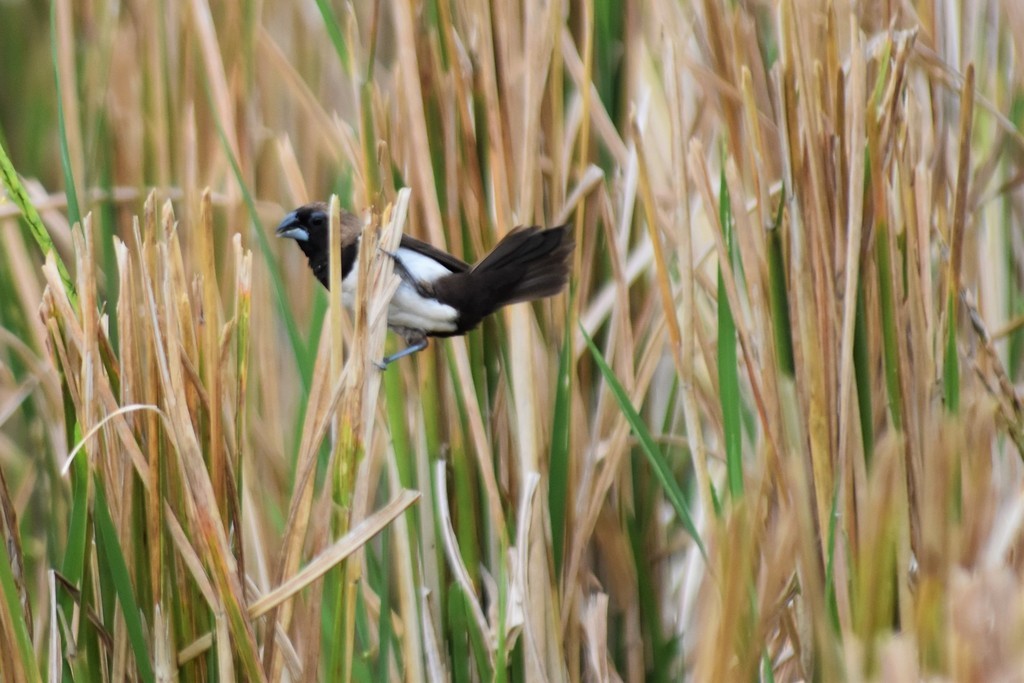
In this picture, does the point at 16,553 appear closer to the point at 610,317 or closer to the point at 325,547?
the point at 325,547

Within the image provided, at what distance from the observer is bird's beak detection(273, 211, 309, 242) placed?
1.33 m

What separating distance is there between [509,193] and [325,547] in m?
0.36

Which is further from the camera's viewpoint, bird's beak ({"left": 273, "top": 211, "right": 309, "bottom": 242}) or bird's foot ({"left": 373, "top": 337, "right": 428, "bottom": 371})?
bird's beak ({"left": 273, "top": 211, "right": 309, "bottom": 242})

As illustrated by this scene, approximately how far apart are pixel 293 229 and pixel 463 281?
34 centimetres

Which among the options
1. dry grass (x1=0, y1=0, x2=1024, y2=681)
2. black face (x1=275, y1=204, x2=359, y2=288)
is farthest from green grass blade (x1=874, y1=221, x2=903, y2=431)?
black face (x1=275, y1=204, x2=359, y2=288)

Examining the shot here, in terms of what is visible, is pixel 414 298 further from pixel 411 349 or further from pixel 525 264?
pixel 525 264

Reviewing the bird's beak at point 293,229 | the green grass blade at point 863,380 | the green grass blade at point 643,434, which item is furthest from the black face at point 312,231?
the green grass blade at point 863,380

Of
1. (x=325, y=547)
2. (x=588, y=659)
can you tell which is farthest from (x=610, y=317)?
(x=325, y=547)

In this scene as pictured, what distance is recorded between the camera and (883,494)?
0.61 meters

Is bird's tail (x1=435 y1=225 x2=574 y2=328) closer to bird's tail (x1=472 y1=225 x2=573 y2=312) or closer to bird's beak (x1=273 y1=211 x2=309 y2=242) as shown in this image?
bird's tail (x1=472 y1=225 x2=573 y2=312)

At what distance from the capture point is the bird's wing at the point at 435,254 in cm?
110

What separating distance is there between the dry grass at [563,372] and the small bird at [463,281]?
25mm

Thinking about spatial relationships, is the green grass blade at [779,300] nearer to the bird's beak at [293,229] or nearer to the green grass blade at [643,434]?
the green grass blade at [643,434]

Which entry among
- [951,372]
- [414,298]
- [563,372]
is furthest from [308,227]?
[951,372]
